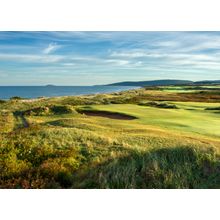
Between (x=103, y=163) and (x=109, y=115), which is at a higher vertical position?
(x=103, y=163)

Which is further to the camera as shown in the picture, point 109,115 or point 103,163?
point 109,115

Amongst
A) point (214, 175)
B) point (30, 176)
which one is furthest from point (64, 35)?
point (214, 175)

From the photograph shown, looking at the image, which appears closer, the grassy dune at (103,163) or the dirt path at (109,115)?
the grassy dune at (103,163)

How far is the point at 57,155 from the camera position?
11.2 meters

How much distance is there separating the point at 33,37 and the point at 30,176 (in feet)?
27.4

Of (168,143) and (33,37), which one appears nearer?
(168,143)

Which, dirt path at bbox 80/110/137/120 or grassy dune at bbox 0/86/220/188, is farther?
dirt path at bbox 80/110/137/120

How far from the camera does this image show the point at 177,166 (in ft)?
31.6
